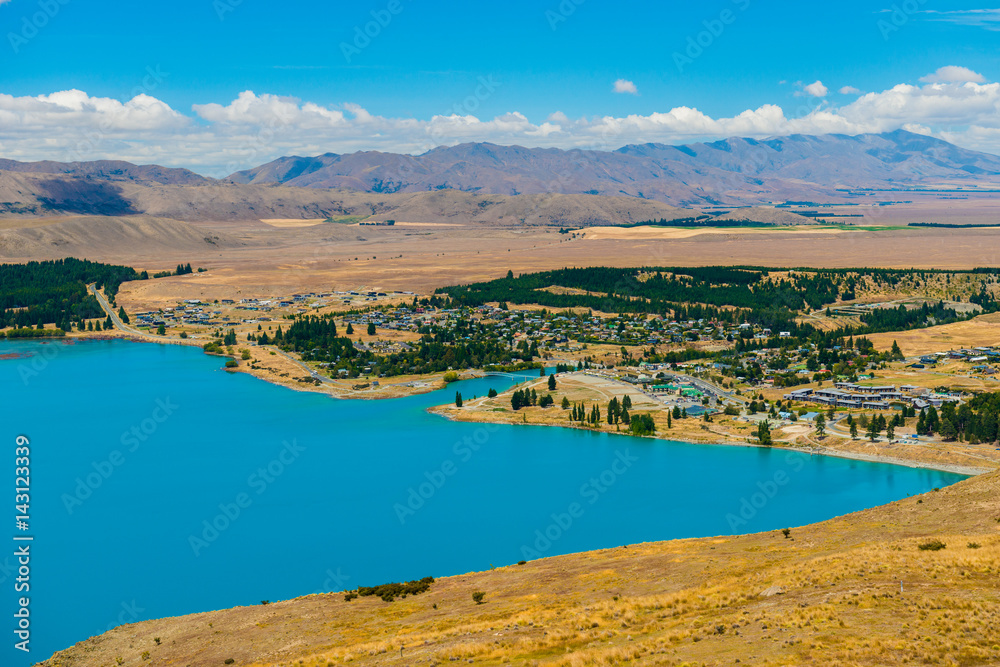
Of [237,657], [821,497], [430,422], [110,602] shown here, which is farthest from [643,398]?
[237,657]

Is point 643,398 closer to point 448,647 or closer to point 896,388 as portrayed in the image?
point 896,388

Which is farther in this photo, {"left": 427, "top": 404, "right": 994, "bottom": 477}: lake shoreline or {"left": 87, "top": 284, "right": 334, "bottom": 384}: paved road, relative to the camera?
{"left": 87, "top": 284, "right": 334, "bottom": 384}: paved road

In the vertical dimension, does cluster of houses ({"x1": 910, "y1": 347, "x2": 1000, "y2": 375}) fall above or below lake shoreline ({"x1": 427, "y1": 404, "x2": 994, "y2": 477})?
above

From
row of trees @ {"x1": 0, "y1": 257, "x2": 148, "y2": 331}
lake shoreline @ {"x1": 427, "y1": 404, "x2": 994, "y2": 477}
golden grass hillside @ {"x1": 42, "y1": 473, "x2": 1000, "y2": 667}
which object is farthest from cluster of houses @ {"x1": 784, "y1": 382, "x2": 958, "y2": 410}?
row of trees @ {"x1": 0, "y1": 257, "x2": 148, "y2": 331}

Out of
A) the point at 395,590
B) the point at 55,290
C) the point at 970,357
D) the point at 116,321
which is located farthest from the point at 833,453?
the point at 55,290

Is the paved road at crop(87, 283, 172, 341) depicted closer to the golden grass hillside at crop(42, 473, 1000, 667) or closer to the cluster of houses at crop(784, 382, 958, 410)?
the cluster of houses at crop(784, 382, 958, 410)

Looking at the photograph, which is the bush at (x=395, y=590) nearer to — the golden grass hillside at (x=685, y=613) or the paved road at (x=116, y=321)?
the golden grass hillside at (x=685, y=613)
